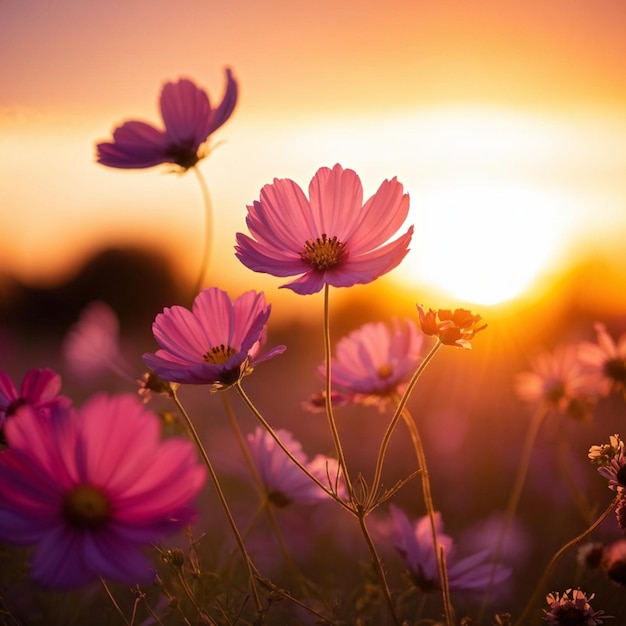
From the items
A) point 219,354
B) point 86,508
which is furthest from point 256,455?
point 86,508

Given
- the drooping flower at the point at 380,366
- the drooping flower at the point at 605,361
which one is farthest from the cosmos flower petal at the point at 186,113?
the drooping flower at the point at 605,361

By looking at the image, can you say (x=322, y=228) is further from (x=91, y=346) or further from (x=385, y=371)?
(x=91, y=346)

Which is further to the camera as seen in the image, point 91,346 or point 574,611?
point 91,346

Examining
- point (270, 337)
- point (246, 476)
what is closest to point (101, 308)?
point (246, 476)

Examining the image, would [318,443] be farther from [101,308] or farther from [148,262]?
[148,262]

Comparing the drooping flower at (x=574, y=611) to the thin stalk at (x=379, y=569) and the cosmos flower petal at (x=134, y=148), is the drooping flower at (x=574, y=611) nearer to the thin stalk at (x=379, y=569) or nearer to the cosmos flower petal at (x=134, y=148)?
the thin stalk at (x=379, y=569)
